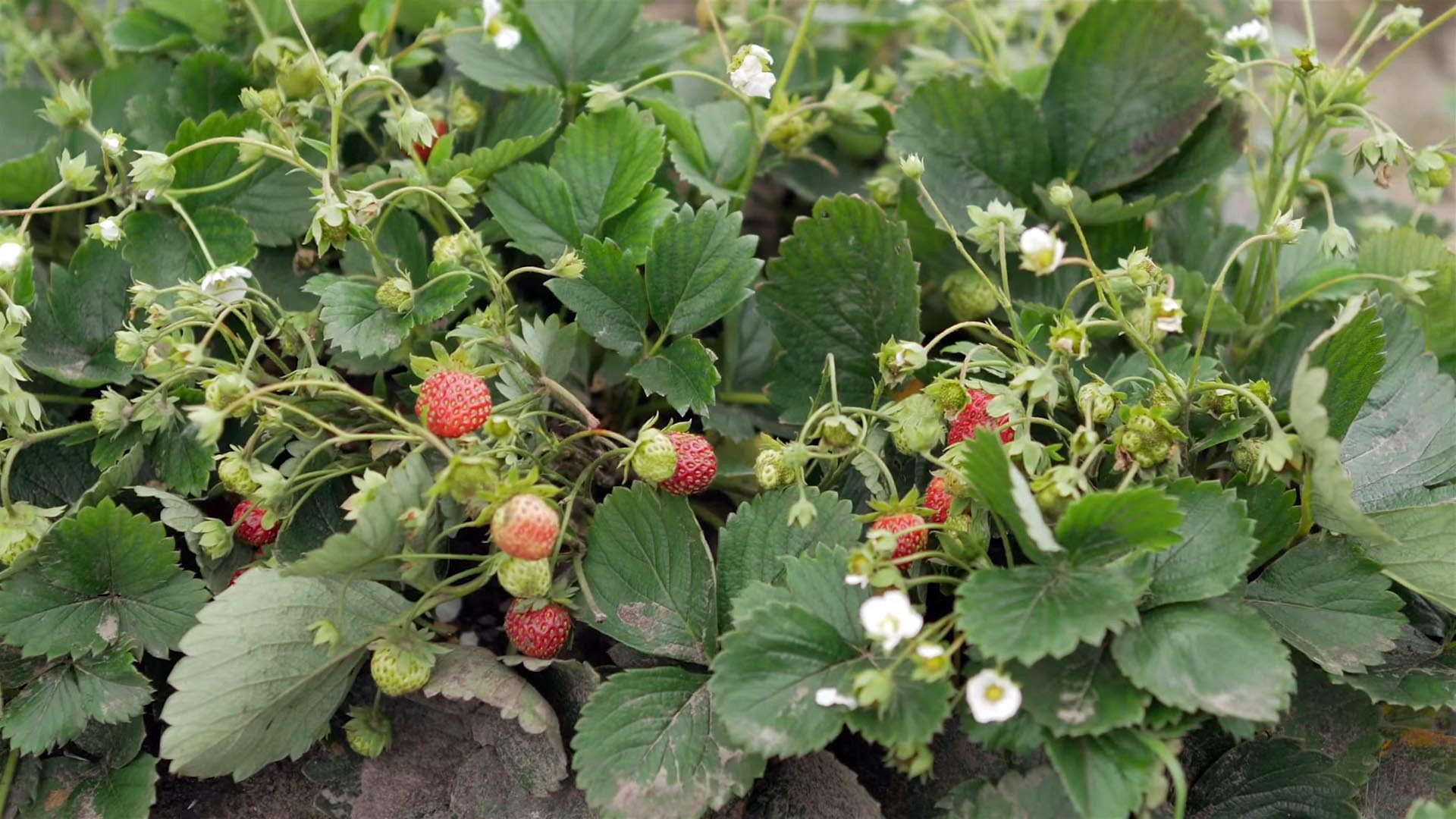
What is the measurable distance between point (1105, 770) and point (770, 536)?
33 centimetres

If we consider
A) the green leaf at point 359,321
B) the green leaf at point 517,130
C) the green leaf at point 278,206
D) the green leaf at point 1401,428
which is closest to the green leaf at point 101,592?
the green leaf at point 359,321

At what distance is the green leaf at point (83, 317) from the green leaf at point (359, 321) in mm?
276

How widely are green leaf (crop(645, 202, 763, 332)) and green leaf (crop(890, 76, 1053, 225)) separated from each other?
316mm

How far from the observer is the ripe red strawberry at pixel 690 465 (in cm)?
100

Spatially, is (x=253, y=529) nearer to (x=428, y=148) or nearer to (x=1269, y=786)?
(x=428, y=148)

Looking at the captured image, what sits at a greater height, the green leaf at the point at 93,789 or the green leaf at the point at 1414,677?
the green leaf at the point at 1414,677

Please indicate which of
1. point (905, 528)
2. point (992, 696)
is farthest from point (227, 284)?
point (992, 696)

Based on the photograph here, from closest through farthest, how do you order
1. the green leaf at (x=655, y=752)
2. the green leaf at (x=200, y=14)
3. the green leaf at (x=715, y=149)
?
1. the green leaf at (x=655, y=752)
2. the green leaf at (x=715, y=149)
3. the green leaf at (x=200, y=14)

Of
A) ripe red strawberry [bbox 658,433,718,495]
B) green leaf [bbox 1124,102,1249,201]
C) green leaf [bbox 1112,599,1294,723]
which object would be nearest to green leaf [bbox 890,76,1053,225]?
green leaf [bbox 1124,102,1249,201]

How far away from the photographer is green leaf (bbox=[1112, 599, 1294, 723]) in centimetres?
80

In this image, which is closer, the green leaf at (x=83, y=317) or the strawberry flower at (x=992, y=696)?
the strawberry flower at (x=992, y=696)

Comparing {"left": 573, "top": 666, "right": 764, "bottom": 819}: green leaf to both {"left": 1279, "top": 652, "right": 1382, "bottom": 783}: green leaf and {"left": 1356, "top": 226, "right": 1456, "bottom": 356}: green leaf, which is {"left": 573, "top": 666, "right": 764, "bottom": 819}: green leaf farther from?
{"left": 1356, "top": 226, "right": 1456, "bottom": 356}: green leaf

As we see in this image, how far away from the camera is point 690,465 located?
100 cm

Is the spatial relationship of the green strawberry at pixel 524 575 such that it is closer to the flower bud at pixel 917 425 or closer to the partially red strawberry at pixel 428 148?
the flower bud at pixel 917 425
